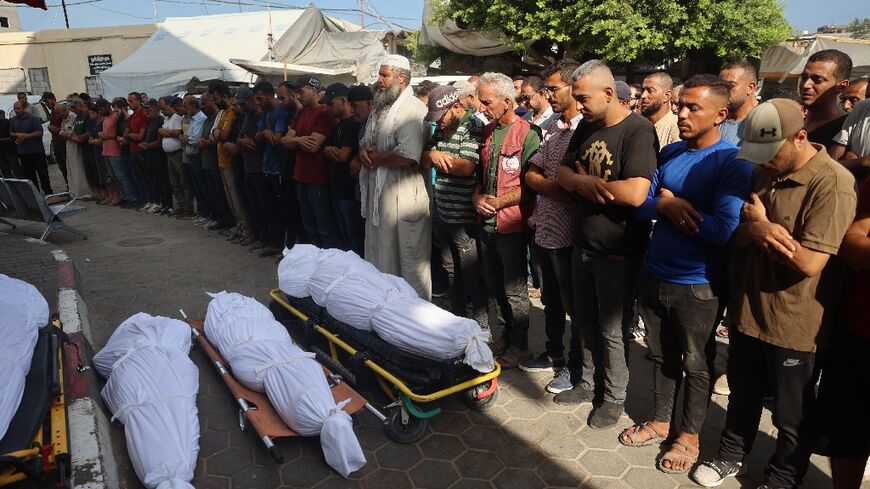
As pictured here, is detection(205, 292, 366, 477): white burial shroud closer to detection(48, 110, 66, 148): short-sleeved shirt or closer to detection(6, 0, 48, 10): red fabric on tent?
detection(6, 0, 48, 10): red fabric on tent

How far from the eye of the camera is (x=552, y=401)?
3939 millimetres

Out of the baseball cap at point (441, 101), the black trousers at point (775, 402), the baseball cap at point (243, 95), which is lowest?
the black trousers at point (775, 402)

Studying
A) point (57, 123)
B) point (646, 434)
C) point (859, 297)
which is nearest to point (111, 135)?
point (57, 123)

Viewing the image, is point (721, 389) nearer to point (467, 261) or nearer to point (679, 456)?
point (679, 456)

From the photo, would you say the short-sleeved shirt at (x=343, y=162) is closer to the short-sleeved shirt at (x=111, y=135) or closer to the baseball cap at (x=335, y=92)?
the baseball cap at (x=335, y=92)

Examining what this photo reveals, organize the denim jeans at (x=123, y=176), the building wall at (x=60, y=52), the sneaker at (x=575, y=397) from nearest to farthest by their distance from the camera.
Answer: the sneaker at (x=575, y=397), the denim jeans at (x=123, y=176), the building wall at (x=60, y=52)

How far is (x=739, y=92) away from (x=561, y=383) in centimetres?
258

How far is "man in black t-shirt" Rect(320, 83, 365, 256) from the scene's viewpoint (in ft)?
20.0

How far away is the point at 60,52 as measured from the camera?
31.4 m

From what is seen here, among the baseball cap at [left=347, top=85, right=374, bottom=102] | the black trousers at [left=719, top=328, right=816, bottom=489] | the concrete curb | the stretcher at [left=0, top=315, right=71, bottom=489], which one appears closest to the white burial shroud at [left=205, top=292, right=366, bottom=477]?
the concrete curb

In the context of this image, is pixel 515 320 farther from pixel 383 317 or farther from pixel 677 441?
pixel 677 441

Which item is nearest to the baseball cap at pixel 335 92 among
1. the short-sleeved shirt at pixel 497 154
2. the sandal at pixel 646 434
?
the short-sleeved shirt at pixel 497 154

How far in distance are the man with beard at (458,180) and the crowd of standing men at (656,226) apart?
0.02 meters

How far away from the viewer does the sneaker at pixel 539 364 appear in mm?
4324
